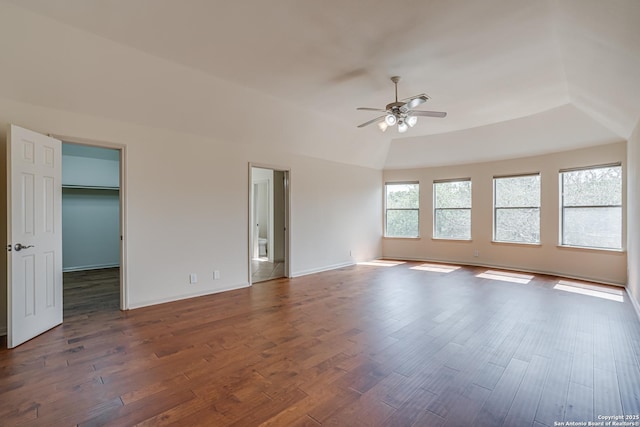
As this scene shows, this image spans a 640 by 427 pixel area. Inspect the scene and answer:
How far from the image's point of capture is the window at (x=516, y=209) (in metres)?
6.08

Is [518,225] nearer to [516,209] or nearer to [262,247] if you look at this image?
[516,209]

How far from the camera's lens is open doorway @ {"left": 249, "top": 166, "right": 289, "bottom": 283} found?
20.2ft

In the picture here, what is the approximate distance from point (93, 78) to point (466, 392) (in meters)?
4.63

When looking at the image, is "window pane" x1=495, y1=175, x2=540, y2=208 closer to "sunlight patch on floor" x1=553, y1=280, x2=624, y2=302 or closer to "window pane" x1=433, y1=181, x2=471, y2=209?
"window pane" x1=433, y1=181, x2=471, y2=209

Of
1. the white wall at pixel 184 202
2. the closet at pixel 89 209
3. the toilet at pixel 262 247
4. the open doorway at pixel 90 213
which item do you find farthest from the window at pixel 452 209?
the closet at pixel 89 209

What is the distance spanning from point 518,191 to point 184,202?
6608 mm

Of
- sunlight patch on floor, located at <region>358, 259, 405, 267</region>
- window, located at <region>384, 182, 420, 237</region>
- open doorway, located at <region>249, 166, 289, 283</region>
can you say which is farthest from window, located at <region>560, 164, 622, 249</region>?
open doorway, located at <region>249, 166, 289, 283</region>

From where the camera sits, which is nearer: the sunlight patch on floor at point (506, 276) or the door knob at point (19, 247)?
the door knob at point (19, 247)

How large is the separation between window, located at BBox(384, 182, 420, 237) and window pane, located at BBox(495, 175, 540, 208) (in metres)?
1.84

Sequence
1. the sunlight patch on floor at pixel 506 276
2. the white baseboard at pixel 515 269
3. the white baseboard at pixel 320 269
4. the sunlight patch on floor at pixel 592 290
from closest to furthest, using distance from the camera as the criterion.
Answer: the sunlight patch on floor at pixel 592 290
the white baseboard at pixel 515 269
the sunlight patch on floor at pixel 506 276
the white baseboard at pixel 320 269

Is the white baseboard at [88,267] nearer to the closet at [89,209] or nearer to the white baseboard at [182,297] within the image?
the closet at [89,209]

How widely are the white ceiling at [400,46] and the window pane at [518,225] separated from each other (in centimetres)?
204

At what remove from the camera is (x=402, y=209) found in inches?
312

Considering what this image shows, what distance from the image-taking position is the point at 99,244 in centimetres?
689
